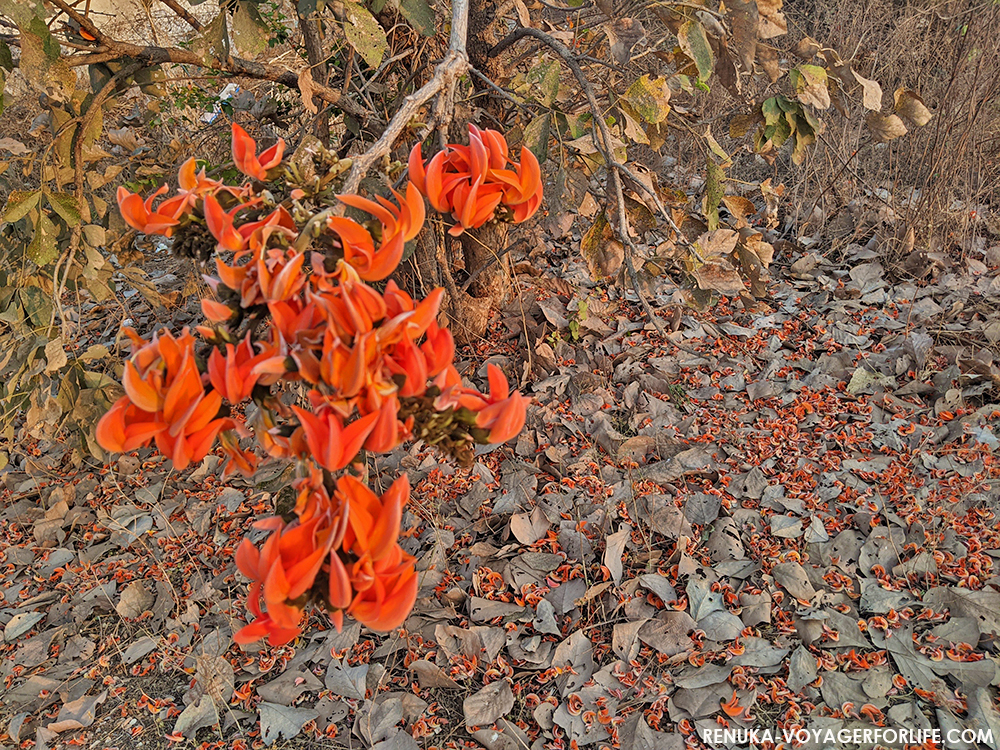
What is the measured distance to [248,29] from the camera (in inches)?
52.3

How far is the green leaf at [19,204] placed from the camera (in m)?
1.27

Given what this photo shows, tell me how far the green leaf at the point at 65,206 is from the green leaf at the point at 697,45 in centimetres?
118

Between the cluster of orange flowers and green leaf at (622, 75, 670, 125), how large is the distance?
0.95 m

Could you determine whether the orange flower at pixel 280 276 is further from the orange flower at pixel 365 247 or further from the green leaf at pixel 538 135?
the green leaf at pixel 538 135

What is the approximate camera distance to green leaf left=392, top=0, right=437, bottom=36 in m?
1.27

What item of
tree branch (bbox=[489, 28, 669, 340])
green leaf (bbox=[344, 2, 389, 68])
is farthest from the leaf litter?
A: green leaf (bbox=[344, 2, 389, 68])

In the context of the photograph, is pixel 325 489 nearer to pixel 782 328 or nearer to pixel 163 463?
pixel 163 463

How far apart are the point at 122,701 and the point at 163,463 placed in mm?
826

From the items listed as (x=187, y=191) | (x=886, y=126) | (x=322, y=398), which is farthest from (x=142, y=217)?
(x=886, y=126)

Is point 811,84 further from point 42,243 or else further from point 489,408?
point 42,243

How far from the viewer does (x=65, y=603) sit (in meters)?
1.79

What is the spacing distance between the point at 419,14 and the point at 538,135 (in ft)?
1.06

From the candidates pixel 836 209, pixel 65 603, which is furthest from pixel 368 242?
pixel 836 209

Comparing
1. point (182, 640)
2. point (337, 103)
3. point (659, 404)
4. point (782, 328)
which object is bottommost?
point (182, 640)
